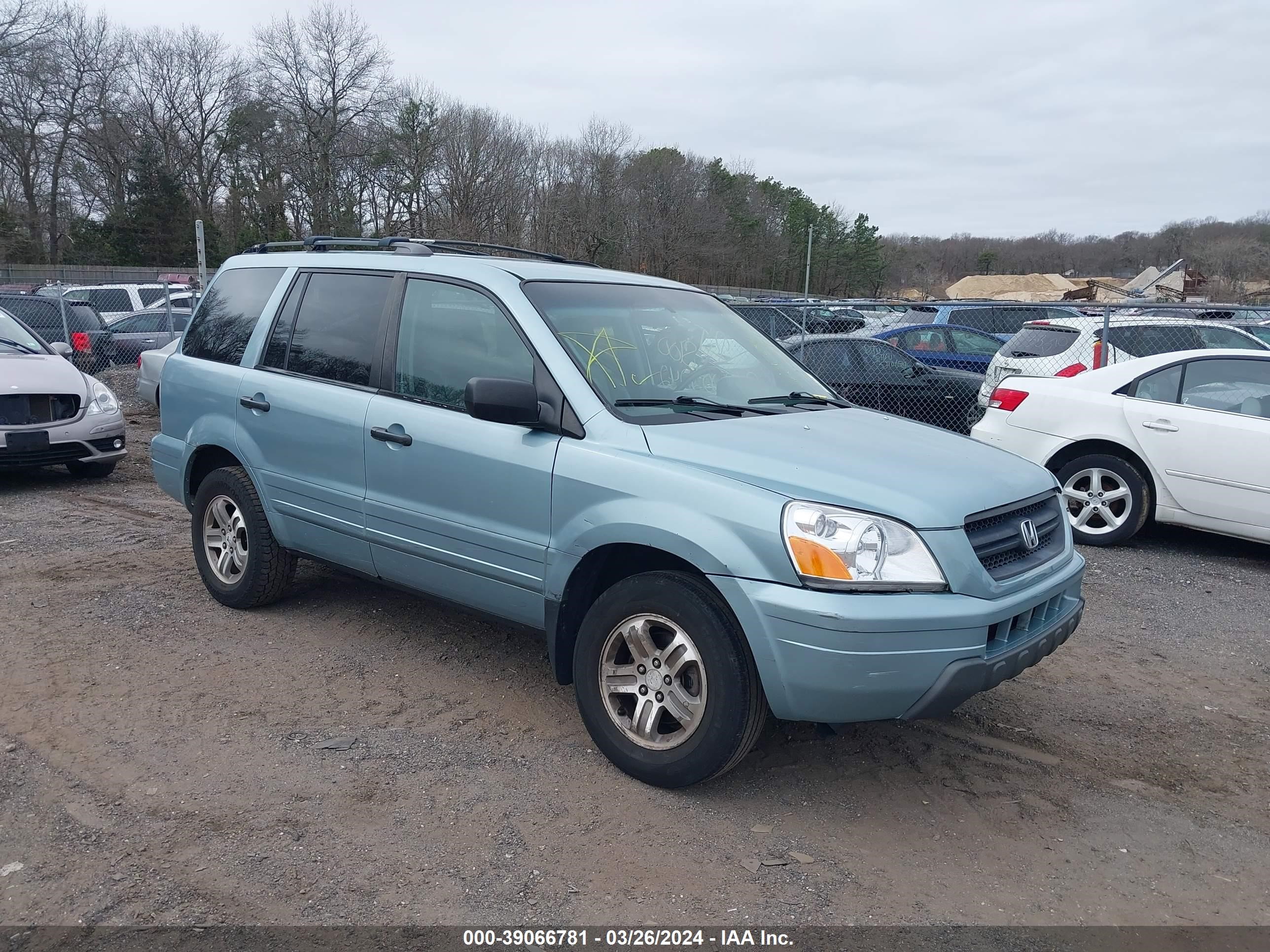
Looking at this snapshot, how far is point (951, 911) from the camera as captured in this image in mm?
2939

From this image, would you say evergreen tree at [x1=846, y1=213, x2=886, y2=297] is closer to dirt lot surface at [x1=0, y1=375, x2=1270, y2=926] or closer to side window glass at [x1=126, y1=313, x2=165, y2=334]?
side window glass at [x1=126, y1=313, x2=165, y2=334]

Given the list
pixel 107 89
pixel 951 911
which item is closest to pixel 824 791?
pixel 951 911

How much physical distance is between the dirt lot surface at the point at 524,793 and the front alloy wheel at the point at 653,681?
0.74 ft

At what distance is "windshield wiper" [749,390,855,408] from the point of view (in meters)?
4.34

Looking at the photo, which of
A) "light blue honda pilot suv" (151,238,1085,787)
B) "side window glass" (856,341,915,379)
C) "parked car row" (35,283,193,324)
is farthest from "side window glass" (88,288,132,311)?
"light blue honda pilot suv" (151,238,1085,787)

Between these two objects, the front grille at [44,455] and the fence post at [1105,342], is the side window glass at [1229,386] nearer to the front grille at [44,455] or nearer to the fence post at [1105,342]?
the fence post at [1105,342]

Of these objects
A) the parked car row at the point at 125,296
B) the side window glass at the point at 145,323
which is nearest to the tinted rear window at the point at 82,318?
the side window glass at the point at 145,323

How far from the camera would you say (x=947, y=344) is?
1580 cm

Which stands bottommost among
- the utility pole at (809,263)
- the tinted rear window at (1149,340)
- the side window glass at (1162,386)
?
the side window glass at (1162,386)

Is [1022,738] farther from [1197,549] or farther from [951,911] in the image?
[1197,549]

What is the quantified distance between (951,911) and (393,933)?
1621 mm

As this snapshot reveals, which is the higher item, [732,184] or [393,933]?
[732,184]

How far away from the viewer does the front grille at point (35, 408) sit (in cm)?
815

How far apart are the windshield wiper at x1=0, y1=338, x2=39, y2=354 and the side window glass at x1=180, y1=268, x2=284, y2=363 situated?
427cm
